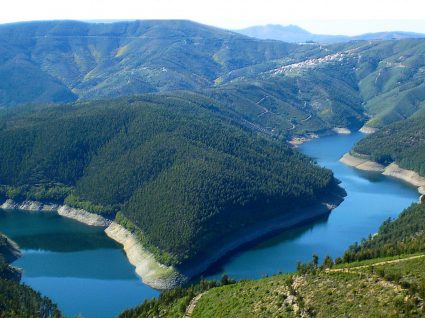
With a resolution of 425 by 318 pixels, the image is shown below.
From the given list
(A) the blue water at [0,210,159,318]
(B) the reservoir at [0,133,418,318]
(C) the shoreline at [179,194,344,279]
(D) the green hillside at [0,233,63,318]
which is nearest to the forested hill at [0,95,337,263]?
(C) the shoreline at [179,194,344,279]

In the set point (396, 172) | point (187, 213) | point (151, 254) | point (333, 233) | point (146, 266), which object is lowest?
point (146, 266)

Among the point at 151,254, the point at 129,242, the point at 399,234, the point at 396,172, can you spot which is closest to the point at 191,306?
the point at 151,254

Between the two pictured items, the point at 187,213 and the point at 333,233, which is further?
the point at 333,233

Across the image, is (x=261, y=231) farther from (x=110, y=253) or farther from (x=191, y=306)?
(x=191, y=306)

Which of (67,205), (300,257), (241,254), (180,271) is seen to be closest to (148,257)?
(180,271)

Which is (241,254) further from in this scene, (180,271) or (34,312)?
(34,312)

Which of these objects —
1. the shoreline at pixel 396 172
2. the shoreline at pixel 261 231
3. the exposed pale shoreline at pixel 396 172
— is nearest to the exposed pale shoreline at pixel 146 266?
the shoreline at pixel 261 231

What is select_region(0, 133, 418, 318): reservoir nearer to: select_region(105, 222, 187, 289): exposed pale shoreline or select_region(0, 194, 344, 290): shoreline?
select_region(105, 222, 187, 289): exposed pale shoreline
